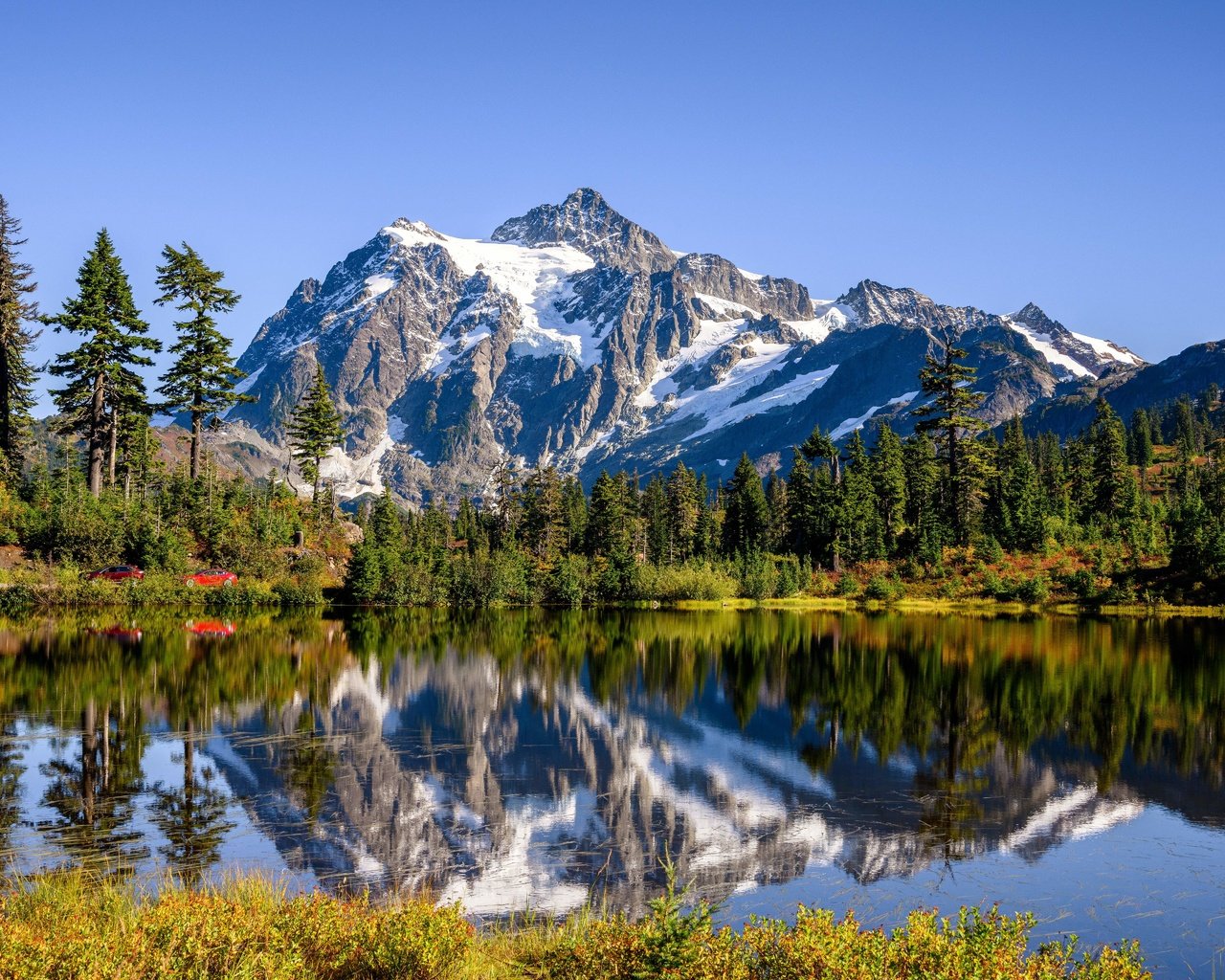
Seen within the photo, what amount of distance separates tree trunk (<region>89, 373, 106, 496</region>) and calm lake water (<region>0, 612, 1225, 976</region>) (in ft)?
105

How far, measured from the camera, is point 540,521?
122m

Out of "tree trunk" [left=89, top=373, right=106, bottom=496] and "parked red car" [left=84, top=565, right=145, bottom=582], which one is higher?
"tree trunk" [left=89, top=373, right=106, bottom=496]

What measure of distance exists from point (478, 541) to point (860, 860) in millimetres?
A: 109352

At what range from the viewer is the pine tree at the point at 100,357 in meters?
74.4

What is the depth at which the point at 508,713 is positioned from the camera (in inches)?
1314

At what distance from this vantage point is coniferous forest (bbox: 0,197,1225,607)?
75.0 meters

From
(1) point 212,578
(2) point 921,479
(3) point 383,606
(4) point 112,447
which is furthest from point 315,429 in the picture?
(2) point 921,479

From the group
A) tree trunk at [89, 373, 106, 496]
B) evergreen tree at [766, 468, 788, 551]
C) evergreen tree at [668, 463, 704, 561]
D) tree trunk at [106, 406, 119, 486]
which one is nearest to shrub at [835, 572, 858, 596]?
evergreen tree at [766, 468, 788, 551]

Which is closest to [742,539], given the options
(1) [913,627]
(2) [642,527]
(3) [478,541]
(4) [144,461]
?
(2) [642,527]

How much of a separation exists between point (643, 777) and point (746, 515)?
101928mm

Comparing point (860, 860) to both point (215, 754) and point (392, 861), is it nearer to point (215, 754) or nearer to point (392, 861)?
point (392, 861)

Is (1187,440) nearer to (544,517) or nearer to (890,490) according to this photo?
(890,490)

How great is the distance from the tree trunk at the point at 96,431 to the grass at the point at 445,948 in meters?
71.7

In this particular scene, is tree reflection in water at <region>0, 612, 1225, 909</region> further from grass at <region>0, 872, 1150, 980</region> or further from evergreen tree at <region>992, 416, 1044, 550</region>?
evergreen tree at <region>992, 416, 1044, 550</region>
